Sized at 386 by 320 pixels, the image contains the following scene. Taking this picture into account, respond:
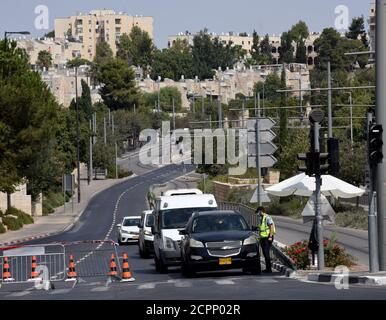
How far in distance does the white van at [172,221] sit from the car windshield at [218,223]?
2087mm

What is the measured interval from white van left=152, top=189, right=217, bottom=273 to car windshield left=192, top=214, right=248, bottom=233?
2087 mm

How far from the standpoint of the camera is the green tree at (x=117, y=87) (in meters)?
193

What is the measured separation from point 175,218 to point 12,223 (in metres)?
43.2

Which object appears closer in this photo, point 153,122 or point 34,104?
point 34,104

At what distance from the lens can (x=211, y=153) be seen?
104 metres

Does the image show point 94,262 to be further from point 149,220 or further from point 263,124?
point 263,124

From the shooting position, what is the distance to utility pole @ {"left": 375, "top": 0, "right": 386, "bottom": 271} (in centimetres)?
2739

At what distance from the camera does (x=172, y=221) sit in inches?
1382

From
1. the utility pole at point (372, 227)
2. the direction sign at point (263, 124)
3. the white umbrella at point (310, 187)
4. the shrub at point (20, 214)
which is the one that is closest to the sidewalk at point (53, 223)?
the shrub at point (20, 214)

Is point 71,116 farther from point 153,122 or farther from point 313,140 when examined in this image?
point 313,140

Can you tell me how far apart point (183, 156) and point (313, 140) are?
455 feet

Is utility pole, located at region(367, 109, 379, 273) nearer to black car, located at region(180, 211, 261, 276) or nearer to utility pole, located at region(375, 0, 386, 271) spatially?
utility pole, located at region(375, 0, 386, 271)
